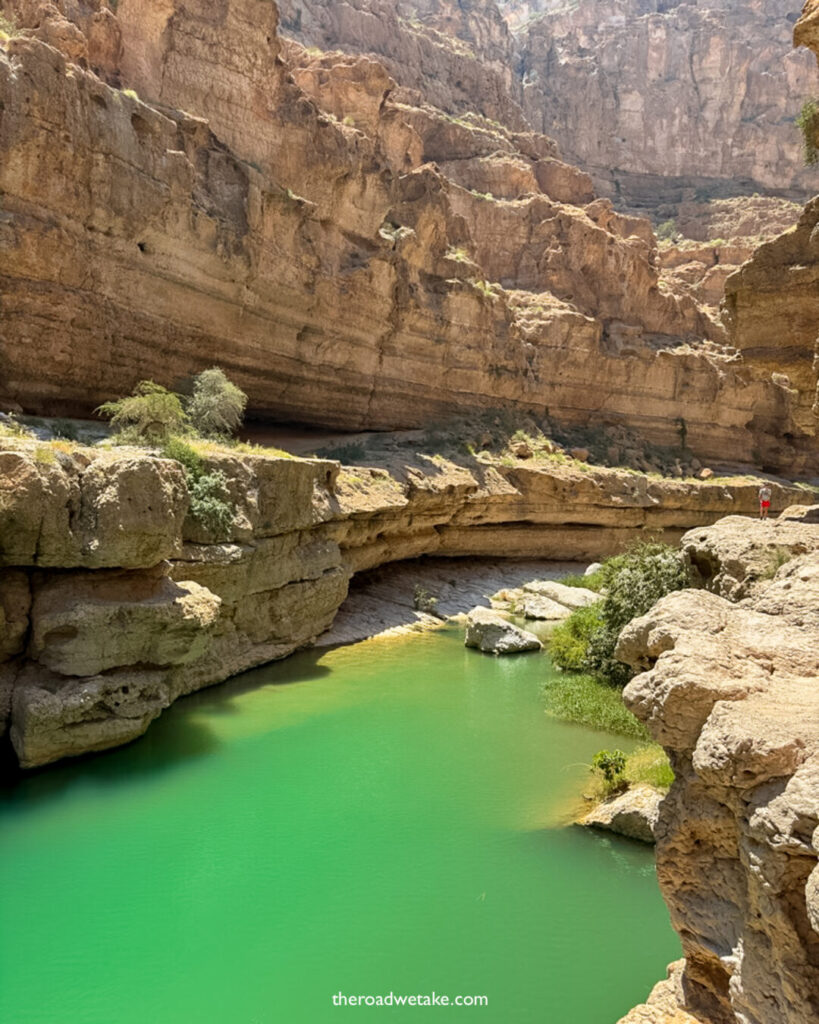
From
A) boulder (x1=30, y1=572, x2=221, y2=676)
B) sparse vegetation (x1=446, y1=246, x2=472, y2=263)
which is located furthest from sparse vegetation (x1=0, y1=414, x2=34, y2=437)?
sparse vegetation (x1=446, y1=246, x2=472, y2=263)

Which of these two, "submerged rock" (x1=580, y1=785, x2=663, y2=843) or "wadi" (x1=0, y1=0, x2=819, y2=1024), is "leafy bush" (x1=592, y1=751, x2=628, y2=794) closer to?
"wadi" (x1=0, y1=0, x2=819, y2=1024)

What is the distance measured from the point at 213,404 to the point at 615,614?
11538 mm

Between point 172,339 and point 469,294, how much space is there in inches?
563

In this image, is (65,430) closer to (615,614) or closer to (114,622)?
(114,622)

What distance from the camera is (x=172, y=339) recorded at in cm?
2011

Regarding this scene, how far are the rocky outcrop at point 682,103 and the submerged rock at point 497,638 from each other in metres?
58.5

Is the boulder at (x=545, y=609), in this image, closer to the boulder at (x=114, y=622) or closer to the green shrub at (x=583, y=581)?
the green shrub at (x=583, y=581)

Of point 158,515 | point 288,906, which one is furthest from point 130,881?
point 158,515

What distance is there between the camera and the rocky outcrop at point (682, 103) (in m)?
66.6

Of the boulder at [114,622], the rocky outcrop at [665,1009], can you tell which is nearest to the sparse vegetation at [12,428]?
the boulder at [114,622]

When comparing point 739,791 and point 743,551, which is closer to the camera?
point 739,791

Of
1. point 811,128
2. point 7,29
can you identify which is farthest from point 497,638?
point 7,29

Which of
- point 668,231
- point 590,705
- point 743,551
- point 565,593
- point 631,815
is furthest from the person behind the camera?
point 668,231

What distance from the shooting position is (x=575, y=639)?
17516 millimetres
